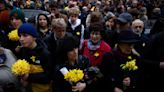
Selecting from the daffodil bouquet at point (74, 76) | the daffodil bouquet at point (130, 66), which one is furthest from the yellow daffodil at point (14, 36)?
the daffodil bouquet at point (130, 66)

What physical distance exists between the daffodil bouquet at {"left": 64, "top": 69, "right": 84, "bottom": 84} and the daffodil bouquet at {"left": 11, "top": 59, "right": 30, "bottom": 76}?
51 cm

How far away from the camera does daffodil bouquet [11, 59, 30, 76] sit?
4980 mm

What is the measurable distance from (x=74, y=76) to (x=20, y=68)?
0.69 meters

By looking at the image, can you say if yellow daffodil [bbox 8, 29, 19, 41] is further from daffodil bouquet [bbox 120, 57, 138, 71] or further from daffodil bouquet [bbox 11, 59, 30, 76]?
daffodil bouquet [bbox 120, 57, 138, 71]

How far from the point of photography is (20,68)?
196 inches

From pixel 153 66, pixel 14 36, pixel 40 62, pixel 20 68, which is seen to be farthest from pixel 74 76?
pixel 14 36

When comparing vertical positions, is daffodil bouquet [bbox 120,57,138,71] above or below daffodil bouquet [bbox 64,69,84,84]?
below

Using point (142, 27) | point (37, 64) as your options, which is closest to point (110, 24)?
point (142, 27)

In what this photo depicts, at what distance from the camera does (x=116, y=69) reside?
5.40 metres

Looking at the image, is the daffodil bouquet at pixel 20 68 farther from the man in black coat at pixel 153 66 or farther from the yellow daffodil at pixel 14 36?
the man in black coat at pixel 153 66

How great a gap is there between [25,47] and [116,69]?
1.25 m

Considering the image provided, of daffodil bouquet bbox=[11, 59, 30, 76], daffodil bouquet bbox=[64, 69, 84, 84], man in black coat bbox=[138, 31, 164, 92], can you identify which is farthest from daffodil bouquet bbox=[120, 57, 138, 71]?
daffodil bouquet bbox=[11, 59, 30, 76]

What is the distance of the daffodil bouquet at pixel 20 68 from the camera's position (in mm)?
4980

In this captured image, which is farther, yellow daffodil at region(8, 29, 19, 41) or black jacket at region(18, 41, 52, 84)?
yellow daffodil at region(8, 29, 19, 41)
